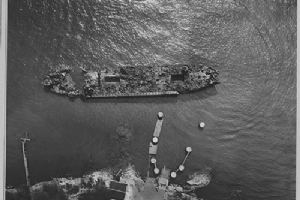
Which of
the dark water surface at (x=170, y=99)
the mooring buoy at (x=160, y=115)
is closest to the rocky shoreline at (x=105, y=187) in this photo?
the dark water surface at (x=170, y=99)

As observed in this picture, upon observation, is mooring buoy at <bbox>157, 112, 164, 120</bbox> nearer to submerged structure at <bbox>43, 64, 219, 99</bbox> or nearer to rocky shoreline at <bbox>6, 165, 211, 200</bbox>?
submerged structure at <bbox>43, 64, 219, 99</bbox>

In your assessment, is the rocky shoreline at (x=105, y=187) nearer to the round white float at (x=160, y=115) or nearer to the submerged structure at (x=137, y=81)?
the round white float at (x=160, y=115)

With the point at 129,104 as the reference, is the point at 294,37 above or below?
above

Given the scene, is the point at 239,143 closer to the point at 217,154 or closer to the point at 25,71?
the point at 217,154

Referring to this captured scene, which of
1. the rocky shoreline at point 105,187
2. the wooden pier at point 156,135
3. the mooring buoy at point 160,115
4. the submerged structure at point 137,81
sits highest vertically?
the submerged structure at point 137,81

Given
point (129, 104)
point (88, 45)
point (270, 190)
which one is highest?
point (88, 45)

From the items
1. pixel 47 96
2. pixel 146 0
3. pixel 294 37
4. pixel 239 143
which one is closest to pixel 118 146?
pixel 47 96
